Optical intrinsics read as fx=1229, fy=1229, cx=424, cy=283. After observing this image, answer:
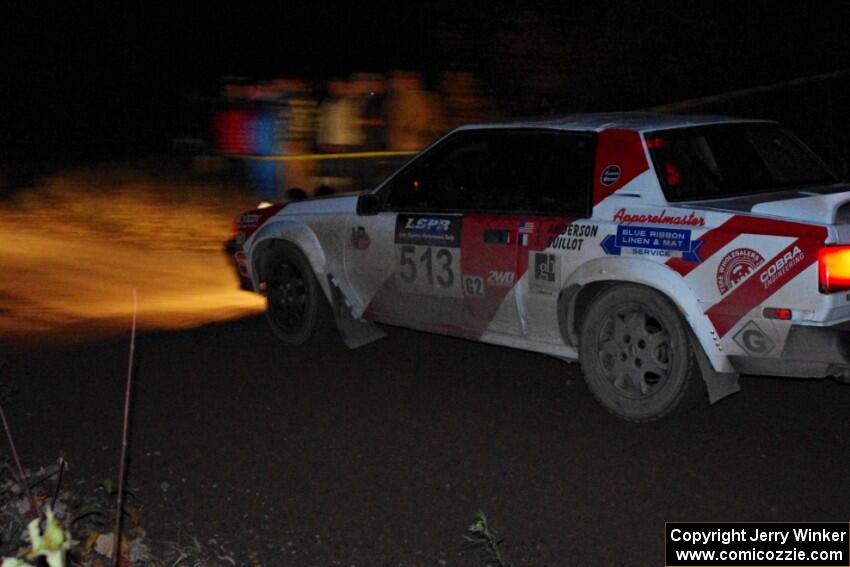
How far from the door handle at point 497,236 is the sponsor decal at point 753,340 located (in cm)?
151

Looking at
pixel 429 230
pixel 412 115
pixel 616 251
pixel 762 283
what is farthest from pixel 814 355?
pixel 412 115

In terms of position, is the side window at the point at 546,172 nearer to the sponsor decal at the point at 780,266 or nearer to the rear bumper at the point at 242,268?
the sponsor decal at the point at 780,266

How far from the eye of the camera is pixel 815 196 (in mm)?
6008

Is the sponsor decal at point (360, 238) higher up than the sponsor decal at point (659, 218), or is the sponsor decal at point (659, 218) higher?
the sponsor decal at point (659, 218)

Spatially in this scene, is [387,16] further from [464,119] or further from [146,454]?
[146,454]

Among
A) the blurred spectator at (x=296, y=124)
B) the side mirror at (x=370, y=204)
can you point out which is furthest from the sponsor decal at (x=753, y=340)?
the blurred spectator at (x=296, y=124)

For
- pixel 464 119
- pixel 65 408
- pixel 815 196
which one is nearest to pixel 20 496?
pixel 65 408

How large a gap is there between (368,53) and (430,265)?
679 inches

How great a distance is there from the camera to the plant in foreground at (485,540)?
4.61 metres

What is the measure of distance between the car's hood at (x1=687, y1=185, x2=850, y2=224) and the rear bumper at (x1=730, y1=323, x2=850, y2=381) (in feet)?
1.67

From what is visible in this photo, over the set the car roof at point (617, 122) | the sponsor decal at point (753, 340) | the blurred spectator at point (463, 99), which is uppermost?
the blurred spectator at point (463, 99)

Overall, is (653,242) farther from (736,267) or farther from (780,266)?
(780,266)

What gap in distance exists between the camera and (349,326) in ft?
26.9

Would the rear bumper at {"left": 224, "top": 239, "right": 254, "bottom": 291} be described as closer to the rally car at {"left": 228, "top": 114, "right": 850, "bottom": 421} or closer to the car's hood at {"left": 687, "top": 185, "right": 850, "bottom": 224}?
the rally car at {"left": 228, "top": 114, "right": 850, "bottom": 421}
